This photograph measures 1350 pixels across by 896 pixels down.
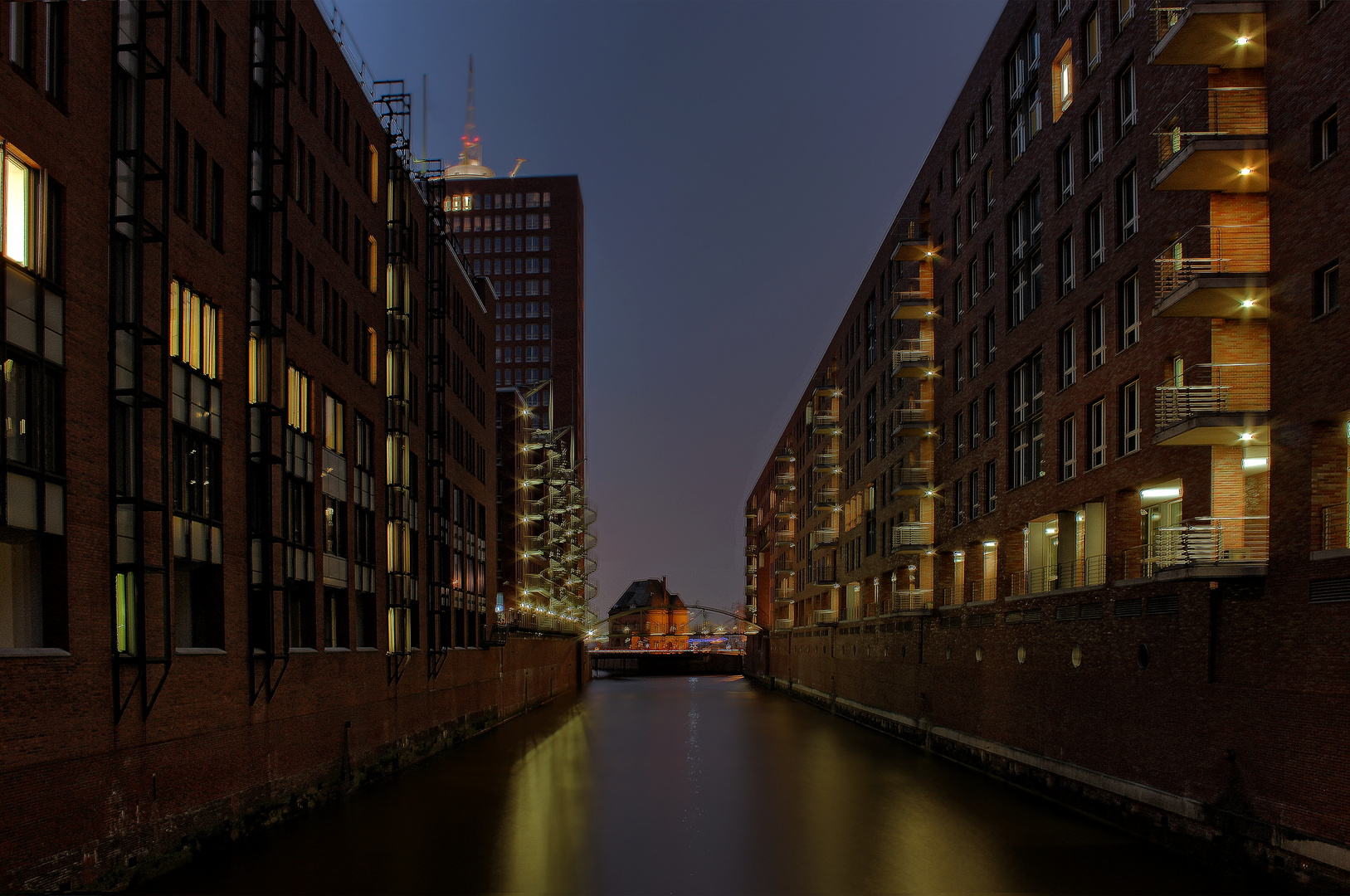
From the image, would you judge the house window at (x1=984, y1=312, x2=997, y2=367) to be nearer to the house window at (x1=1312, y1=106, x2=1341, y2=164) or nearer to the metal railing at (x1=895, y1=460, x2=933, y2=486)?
the metal railing at (x1=895, y1=460, x2=933, y2=486)

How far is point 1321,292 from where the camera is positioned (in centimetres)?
1889

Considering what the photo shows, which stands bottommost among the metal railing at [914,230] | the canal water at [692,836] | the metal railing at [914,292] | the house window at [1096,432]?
the canal water at [692,836]

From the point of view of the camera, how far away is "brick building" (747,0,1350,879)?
18.8 m

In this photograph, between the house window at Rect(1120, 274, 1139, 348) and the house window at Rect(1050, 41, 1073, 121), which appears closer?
the house window at Rect(1120, 274, 1139, 348)

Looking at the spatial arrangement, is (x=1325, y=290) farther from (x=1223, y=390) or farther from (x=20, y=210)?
(x=20, y=210)

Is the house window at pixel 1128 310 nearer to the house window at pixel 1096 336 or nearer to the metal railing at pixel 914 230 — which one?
the house window at pixel 1096 336

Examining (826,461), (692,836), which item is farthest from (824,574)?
(692,836)

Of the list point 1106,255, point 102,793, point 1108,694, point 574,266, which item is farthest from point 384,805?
point 574,266

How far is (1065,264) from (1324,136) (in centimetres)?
1225

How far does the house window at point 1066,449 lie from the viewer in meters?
30.1

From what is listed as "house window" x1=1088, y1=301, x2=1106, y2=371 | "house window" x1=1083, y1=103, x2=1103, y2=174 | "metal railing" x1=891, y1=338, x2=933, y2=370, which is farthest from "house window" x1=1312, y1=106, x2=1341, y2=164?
"metal railing" x1=891, y1=338, x2=933, y2=370

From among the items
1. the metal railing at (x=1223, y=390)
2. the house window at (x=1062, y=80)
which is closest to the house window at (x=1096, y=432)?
the metal railing at (x=1223, y=390)

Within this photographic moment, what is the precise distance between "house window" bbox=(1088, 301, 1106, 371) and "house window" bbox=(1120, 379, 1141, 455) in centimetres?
149

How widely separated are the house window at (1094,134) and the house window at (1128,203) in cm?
159
